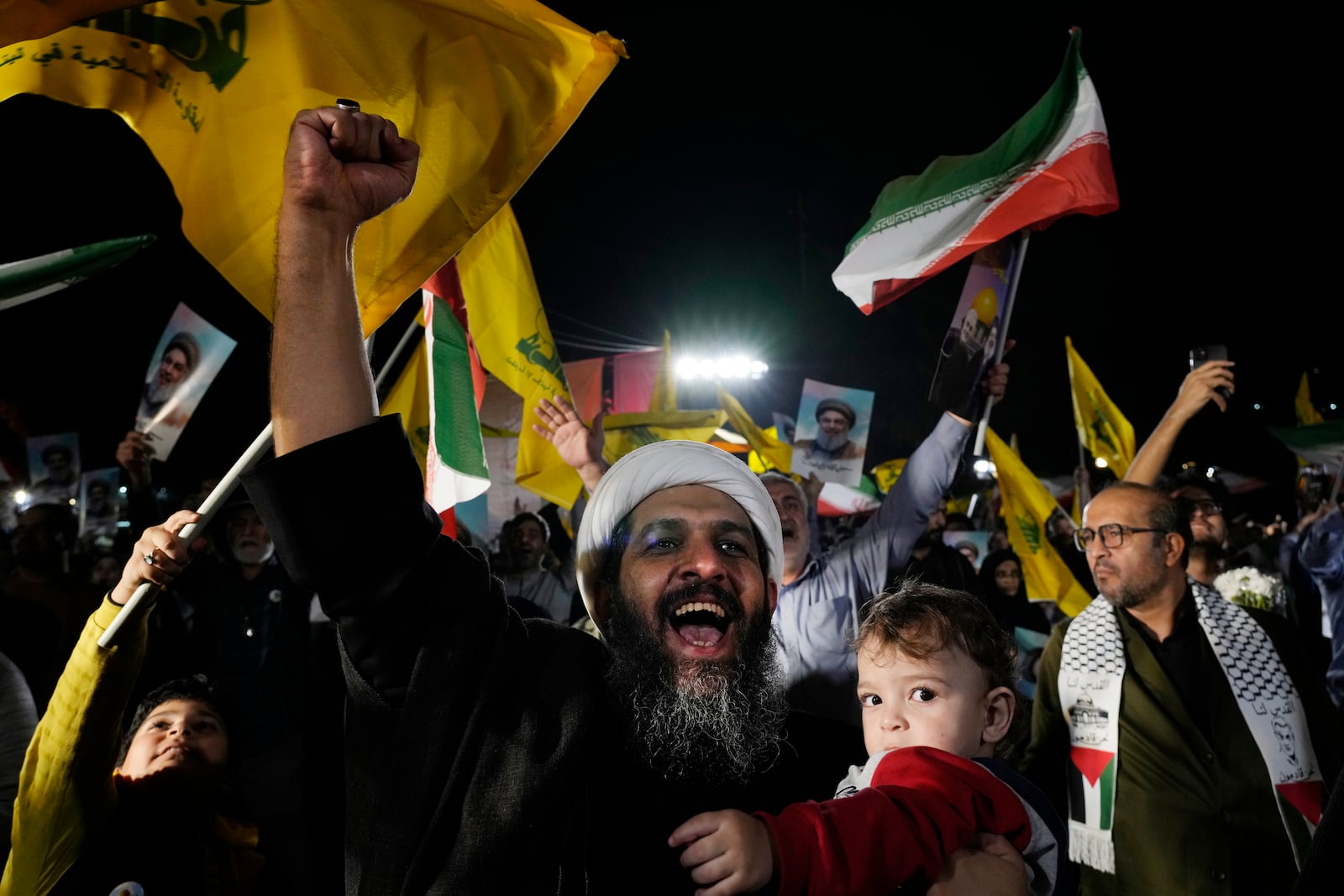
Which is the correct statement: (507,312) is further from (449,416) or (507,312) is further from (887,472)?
(887,472)

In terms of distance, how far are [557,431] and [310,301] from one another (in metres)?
2.54

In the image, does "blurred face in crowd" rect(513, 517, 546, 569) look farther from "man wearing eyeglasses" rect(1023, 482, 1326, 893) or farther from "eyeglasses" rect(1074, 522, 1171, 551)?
"eyeglasses" rect(1074, 522, 1171, 551)

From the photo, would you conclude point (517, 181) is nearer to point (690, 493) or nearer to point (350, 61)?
point (350, 61)

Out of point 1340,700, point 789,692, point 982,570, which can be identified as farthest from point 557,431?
point 982,570

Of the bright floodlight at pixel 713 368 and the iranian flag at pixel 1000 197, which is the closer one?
the iranian flag at pixel 1000 197

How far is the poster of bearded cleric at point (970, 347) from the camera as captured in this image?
3764mm

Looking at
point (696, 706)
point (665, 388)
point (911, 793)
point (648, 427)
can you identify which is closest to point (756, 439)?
point (665, 388)

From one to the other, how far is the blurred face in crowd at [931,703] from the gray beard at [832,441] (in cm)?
541

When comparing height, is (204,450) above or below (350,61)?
below

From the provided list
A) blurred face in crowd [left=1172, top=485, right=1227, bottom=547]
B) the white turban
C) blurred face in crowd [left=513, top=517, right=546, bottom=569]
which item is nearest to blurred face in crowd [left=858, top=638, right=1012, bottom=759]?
the white turban

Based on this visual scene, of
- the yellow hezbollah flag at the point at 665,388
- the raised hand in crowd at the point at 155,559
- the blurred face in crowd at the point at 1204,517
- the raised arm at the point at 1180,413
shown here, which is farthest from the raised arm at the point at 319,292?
the yellow hezbollah flag at the point at 665,388

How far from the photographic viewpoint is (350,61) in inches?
94.1

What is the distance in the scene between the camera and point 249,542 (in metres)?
5.47

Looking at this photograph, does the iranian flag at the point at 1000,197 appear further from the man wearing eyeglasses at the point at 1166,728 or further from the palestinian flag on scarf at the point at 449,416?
the palestinian flag on scarf at the point at 449,416
